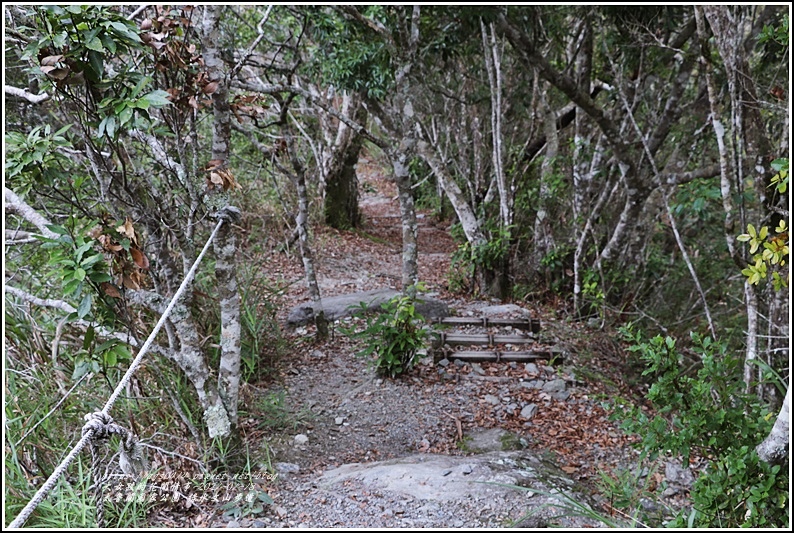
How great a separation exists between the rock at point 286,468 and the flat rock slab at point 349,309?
202 centimetres

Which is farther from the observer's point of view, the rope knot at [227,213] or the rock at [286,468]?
the rock at [286,468]

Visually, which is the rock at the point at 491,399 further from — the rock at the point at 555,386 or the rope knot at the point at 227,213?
the rope knot at the point at 227,213

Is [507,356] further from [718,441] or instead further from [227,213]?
[227,213]

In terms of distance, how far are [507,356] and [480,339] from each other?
31 centimetres

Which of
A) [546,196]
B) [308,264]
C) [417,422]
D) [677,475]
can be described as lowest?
[677,475]

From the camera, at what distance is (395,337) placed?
12.3 ft

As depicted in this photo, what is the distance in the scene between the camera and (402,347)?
3738 millimetres

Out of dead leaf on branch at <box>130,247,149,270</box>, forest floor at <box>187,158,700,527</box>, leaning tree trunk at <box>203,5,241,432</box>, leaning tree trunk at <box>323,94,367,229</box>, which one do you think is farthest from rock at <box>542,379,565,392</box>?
leaning tree trunk at <box>323,94,367,229</box>

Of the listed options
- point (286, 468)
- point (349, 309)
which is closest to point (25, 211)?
point (286, 468)

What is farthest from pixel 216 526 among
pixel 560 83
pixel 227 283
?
pixel 560 83

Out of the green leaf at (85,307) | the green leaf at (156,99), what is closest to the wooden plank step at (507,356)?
the green leaf at (85,307)

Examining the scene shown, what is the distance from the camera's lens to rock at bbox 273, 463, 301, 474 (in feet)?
8.81

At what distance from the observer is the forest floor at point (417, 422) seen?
225 centimetres

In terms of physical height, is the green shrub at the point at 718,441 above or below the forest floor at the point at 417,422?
above
